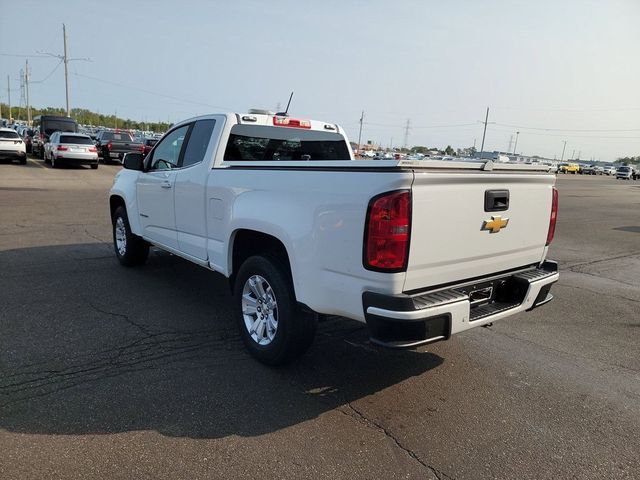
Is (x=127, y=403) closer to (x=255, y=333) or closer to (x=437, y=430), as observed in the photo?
(x=255, y=333)

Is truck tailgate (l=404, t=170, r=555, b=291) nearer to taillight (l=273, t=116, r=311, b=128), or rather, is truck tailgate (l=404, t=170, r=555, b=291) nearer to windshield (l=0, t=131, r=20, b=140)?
taillight (l=273, t=116, r=311, b=128)

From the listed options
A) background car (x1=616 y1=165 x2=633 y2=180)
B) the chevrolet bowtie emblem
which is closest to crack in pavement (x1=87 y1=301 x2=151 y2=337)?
the chevrolet bowtie emblem

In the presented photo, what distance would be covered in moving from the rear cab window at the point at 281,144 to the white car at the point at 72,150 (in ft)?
69.4

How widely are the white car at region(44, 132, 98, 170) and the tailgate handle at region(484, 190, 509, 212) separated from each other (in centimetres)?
2378

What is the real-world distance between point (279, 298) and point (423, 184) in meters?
1.38

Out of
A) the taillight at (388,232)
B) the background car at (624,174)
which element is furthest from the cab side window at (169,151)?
the background car at (624,174)

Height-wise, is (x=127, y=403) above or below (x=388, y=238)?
below

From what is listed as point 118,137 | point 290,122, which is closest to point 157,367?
point 290,122

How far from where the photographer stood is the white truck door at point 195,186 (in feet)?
15.5

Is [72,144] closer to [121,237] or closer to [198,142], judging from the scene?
[121,237]

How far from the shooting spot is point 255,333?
4.05 meters

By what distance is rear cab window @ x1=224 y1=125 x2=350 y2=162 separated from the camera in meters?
4.96

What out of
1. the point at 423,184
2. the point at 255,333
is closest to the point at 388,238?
the point at 423,184

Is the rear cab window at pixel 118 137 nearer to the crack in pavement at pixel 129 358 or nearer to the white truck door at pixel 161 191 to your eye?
the white truck door at pixel 161 191
